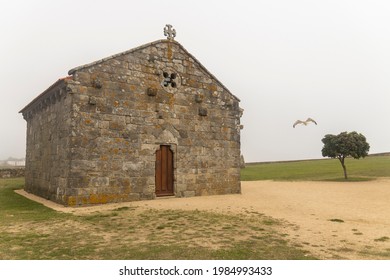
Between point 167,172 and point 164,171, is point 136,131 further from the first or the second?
point 167,172

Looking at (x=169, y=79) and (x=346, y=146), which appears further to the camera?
(x=346, y=146)

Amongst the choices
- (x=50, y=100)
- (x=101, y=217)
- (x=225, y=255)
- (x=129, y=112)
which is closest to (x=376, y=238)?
(x=225, y=255)

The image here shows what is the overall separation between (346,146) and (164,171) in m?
15.1

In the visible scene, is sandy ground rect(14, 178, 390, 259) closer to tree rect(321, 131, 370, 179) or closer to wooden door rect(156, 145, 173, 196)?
wooden door rect(156, 145, 173, 196)

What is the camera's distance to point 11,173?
78.8 feet

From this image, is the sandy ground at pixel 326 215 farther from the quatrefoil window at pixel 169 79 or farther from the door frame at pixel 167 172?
the quatrefoil window at pixel 169 79

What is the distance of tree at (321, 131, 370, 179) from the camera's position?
21.5 meters

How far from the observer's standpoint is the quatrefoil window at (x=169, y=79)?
505 inches

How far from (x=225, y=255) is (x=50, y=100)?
1068cm

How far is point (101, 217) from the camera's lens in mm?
8227

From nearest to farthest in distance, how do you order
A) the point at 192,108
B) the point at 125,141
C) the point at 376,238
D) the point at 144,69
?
the point at 376,238 → the point at 125,141 → the point at 144,69 → the point at 192,108

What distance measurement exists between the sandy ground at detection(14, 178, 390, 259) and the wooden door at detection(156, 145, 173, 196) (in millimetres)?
682

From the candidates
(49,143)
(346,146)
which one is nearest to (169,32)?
(49,143)

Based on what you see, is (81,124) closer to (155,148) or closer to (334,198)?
(155,148)
